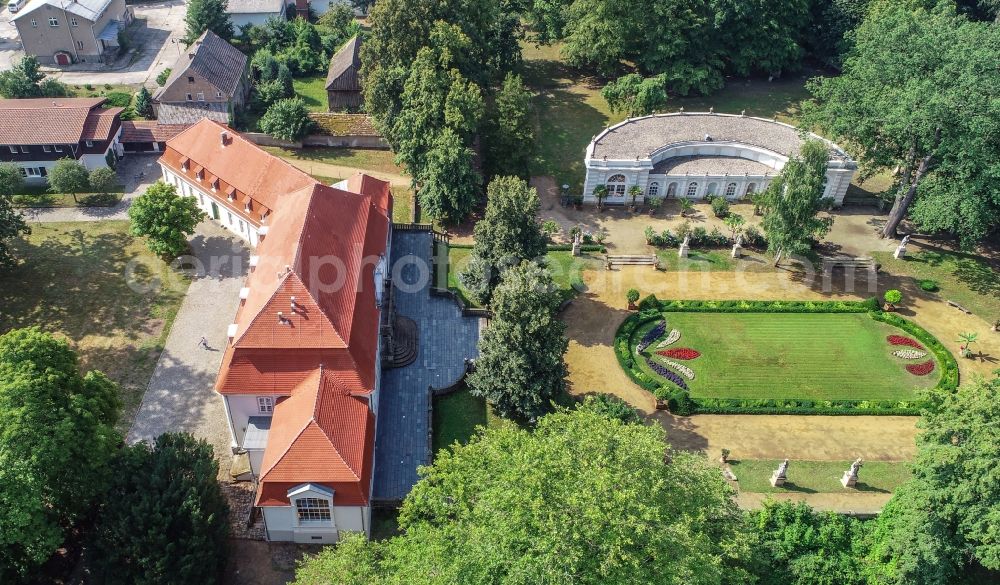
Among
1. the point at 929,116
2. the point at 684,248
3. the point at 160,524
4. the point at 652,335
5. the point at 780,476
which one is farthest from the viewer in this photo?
the point at 684,248

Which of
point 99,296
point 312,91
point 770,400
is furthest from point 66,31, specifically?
point 770,400

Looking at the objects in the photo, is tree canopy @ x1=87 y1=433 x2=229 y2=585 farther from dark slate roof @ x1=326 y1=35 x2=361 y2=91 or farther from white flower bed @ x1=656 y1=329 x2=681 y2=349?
dark slate roof @ x1=326 y1=35 x2=361 y2=91

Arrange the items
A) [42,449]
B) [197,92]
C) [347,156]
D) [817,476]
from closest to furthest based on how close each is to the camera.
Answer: [42,449] < [817,476] < [347,156] < [197,92]

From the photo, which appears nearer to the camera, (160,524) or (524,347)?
(160,524)

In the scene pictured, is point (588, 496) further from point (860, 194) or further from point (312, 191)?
point (860, 194)

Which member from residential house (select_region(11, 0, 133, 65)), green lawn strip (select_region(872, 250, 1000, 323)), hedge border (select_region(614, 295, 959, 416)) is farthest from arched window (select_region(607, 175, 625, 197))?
residential house (select_region(11, 0, 133, 65))

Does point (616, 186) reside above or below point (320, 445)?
above

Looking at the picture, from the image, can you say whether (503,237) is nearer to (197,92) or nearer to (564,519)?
(564,519)
